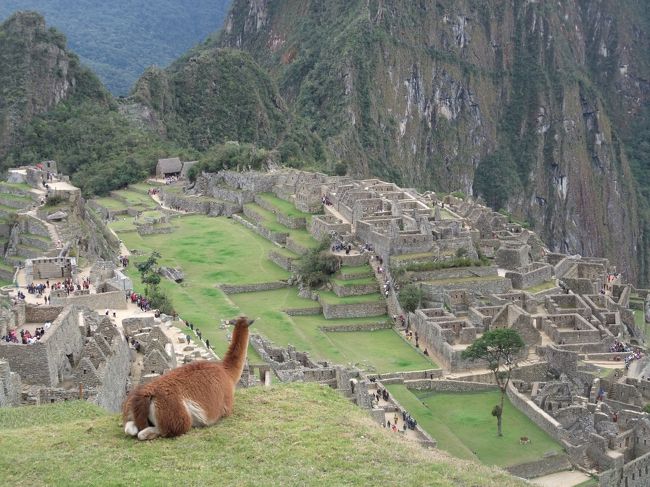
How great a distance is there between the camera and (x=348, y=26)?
124 metres

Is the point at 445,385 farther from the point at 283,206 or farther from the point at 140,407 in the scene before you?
the point at 283,206

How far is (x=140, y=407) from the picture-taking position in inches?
498

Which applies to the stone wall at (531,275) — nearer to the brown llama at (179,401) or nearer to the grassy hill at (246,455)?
the grassy hill at (246,455)

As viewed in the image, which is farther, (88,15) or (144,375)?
(88,15)

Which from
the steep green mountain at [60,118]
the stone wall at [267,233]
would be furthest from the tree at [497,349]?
the steep green mountain at [60,118]

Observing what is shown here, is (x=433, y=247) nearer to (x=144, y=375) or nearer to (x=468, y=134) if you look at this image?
(x=144, y=375)

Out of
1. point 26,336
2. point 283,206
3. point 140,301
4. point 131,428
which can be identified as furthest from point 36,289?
point 283,206

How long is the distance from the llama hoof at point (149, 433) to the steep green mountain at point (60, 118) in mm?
57291

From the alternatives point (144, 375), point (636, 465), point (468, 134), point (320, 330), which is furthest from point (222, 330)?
point (468, 134)

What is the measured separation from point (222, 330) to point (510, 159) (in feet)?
377

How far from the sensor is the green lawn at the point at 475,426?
29328 millimetres

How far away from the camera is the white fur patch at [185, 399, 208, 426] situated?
41.9 ft

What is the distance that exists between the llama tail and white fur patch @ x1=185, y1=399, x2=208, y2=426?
478 mm

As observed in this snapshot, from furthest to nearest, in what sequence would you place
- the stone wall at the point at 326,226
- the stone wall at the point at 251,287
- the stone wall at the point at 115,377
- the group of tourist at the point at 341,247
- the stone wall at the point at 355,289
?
the stone wall at the point at 326,226 → the group of tourist at the point at 341,247 → the stone wall at the point at 251,287 → the stone wall at the point at 355,289 → the stone wall at the point at 115,377
